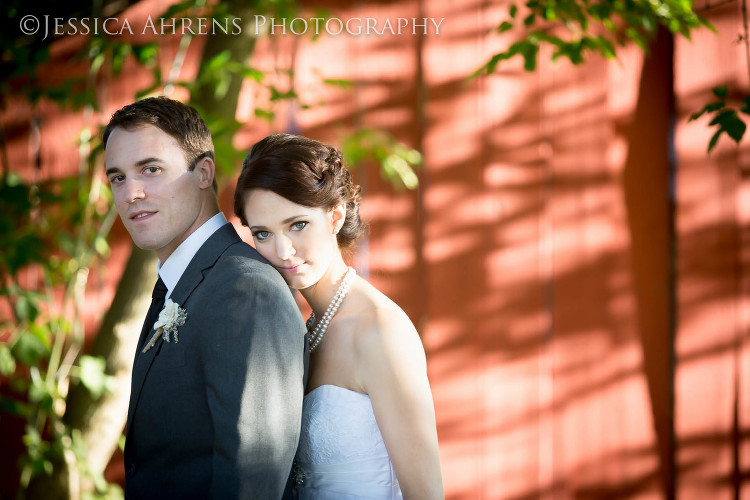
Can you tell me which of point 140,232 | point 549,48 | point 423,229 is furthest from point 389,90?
point 140,232

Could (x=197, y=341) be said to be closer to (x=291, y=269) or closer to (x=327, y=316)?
(x=291, y=269)

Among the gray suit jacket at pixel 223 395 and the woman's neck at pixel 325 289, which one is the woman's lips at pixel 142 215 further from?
the woman's neck at pixel 325 289

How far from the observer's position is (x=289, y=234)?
1658mm

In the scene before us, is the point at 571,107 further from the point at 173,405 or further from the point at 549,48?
the point at 173,405

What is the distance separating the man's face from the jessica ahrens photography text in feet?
2.84

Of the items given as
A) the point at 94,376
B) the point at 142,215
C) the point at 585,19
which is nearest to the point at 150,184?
the point at 142,215

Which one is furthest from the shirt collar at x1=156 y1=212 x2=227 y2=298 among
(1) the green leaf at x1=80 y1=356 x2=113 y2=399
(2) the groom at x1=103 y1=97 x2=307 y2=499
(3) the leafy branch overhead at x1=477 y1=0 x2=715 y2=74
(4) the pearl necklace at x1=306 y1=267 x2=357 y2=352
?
(3) the leafy branch overhead at x1=477 y1=0 x2=715 y2=74

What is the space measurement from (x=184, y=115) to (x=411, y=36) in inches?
78.6

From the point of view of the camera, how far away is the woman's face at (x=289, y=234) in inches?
64.0

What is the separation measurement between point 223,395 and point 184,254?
0.46 m

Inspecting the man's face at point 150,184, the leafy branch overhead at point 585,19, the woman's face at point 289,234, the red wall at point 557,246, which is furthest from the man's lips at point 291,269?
the red wall at point 557,246

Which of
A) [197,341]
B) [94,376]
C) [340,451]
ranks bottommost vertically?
[340,451]

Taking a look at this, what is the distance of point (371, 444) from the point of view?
5.84 feet

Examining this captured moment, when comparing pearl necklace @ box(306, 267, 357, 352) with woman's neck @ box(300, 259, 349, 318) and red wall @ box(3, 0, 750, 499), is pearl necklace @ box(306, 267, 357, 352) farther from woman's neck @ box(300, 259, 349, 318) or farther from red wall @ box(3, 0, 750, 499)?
red wall @ box(3, 0, 750, 499)
